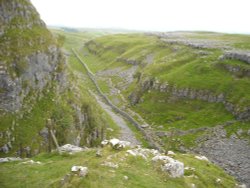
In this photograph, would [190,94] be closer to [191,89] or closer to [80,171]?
[191,89]

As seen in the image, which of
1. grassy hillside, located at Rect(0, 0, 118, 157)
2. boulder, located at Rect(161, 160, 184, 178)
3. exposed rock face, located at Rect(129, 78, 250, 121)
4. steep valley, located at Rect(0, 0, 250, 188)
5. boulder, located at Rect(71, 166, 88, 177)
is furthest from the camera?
exposed rock face, located at Rect(129, 78, 250, 121)

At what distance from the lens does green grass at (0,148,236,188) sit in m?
30.7

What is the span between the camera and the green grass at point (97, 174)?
1210 inches

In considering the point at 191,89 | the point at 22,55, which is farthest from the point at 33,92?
the point at 191,89

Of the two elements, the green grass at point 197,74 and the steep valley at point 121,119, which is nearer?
the steep valley at point 121,119

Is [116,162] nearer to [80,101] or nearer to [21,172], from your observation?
[21,172]

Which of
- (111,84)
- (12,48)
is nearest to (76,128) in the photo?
(12,48)

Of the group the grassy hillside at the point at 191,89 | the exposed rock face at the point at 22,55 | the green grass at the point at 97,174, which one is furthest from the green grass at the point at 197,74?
Result: the green grass at the point at 97,174

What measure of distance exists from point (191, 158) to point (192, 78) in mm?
55902

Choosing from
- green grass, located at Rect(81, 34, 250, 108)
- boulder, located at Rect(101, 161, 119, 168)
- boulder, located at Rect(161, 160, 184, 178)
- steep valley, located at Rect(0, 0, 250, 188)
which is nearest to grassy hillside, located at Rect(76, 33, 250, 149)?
green grass, located at Rect(81, 34, 250, 108)

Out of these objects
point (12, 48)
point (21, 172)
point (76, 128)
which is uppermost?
point (12, 48)

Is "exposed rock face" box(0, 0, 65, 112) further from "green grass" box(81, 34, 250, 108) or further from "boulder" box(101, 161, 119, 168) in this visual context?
"green grass" box(81, 34, 250, 108)

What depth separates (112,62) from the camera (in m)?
184

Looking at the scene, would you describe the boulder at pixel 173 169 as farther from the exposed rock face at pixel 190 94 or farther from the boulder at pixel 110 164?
the exposed rock face at pixel 190 94
